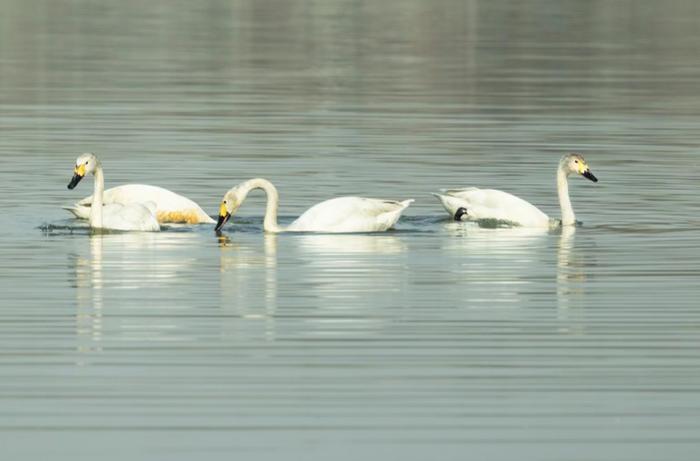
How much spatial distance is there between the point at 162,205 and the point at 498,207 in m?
3.44

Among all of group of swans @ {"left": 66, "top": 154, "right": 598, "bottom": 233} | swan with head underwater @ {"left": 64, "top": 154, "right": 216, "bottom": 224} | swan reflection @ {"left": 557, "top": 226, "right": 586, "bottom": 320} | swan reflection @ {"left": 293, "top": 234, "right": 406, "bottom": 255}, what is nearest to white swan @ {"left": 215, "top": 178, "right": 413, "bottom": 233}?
group of swans @ {"left": 66, "top": 154, "right": 598, "bottom": 233}

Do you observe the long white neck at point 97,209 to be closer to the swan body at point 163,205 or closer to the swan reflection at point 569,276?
the swan body at point 163,205

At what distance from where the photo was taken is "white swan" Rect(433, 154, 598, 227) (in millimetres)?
22375

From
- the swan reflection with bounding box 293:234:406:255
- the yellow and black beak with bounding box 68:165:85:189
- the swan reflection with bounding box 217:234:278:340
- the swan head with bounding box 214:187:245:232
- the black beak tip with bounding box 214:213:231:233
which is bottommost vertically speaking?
the swan reflection with bounding box 217:234:278:340

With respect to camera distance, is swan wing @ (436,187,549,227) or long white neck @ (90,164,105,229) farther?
swan wing @ (436,187,549,227)

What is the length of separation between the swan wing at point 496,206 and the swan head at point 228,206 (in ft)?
7.10

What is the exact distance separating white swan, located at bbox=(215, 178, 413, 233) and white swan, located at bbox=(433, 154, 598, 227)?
2.75 feet

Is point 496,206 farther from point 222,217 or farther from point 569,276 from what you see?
point 569,276

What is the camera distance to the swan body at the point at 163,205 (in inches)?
886

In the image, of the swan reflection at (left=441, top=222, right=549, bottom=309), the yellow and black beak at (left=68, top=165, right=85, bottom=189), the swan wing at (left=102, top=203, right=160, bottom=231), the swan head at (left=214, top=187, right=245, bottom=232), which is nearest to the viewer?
the swan reflection at (left=441, top=222, right=549, bottom=309)

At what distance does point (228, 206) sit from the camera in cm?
2208

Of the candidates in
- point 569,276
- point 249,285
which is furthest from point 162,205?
point 569,276

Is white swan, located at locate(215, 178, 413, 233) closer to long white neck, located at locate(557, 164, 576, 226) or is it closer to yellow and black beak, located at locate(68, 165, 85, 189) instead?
yellow and black beak, located at locate(68, 165, 85, 189)

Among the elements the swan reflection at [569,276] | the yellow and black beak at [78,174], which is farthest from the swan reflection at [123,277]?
the swan reflection at [569,276]
